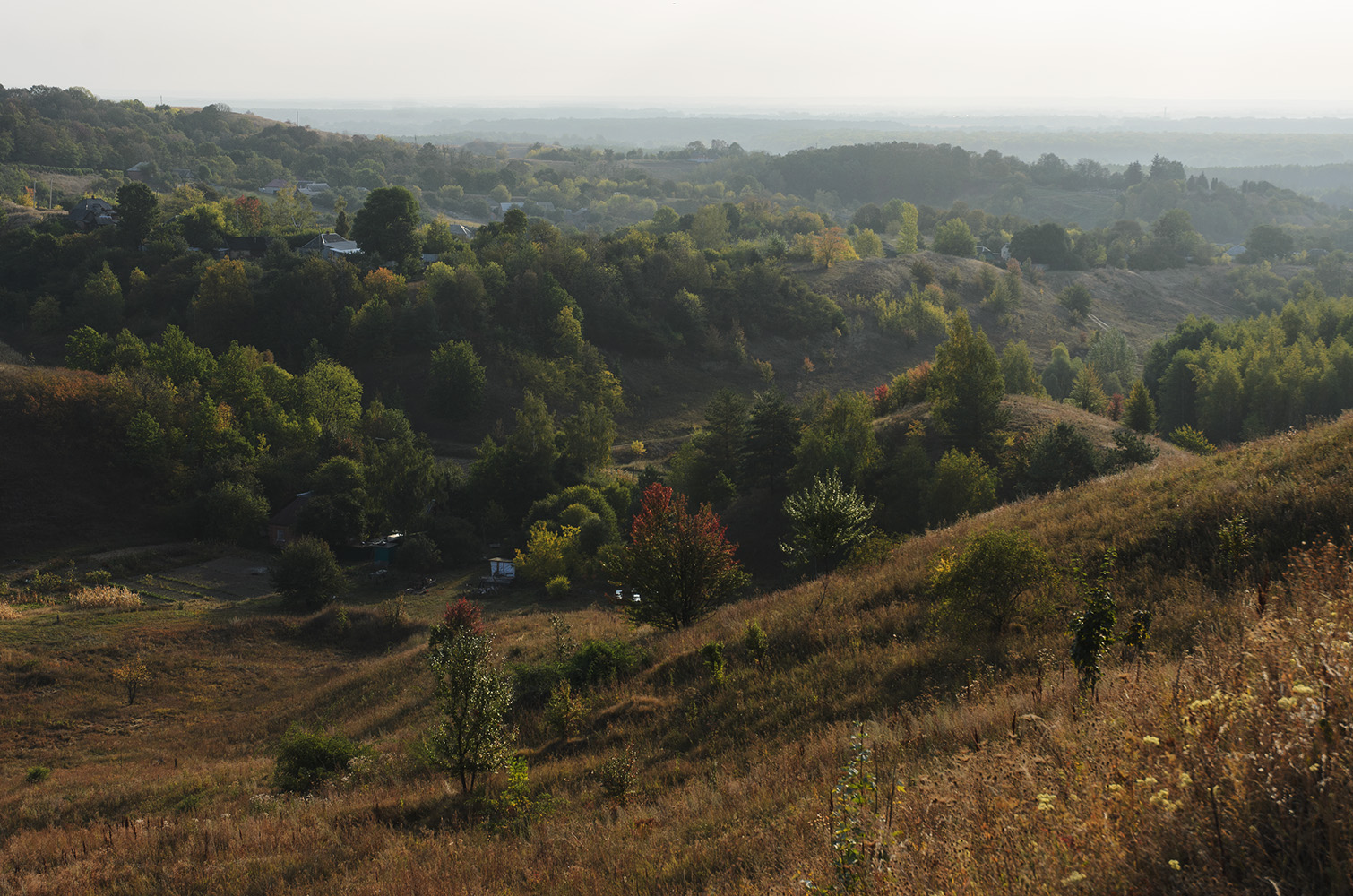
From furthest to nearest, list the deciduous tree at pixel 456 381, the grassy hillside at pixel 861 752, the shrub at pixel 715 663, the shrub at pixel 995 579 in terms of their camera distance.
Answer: the deciduous tree at pixel 456 381 → the shrub at pixel 715 663 → the shrub at pixel 995 579 → the grassy hillside at pixel 861 752

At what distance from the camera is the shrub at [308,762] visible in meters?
17.1

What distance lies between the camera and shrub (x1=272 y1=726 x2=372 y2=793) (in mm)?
17078

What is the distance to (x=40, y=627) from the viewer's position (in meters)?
34.3

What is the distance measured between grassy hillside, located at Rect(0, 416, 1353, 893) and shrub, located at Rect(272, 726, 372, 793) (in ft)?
1.58

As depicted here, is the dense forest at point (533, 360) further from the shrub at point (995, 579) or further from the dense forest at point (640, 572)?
the shrub at point (995, 579)

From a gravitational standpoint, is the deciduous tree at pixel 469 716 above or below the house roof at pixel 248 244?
below

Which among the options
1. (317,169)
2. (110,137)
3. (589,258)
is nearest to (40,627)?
(589,258)

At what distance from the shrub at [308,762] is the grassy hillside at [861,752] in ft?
1.58

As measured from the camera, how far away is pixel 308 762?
57.4 ft

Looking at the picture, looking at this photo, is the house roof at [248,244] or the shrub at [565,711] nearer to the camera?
the shrub at [565,711]

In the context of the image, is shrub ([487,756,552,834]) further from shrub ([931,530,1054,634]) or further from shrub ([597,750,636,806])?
shrub ([931,530,1054,634])

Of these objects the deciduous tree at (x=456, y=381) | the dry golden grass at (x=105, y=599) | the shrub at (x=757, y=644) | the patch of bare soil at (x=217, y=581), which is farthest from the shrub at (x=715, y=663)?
the deciduous tree at (x=456, y=381)

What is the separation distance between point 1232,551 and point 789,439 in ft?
113

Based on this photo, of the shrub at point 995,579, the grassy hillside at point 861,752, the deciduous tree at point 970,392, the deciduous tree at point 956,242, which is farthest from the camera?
the deciduous tree at point 956,242
